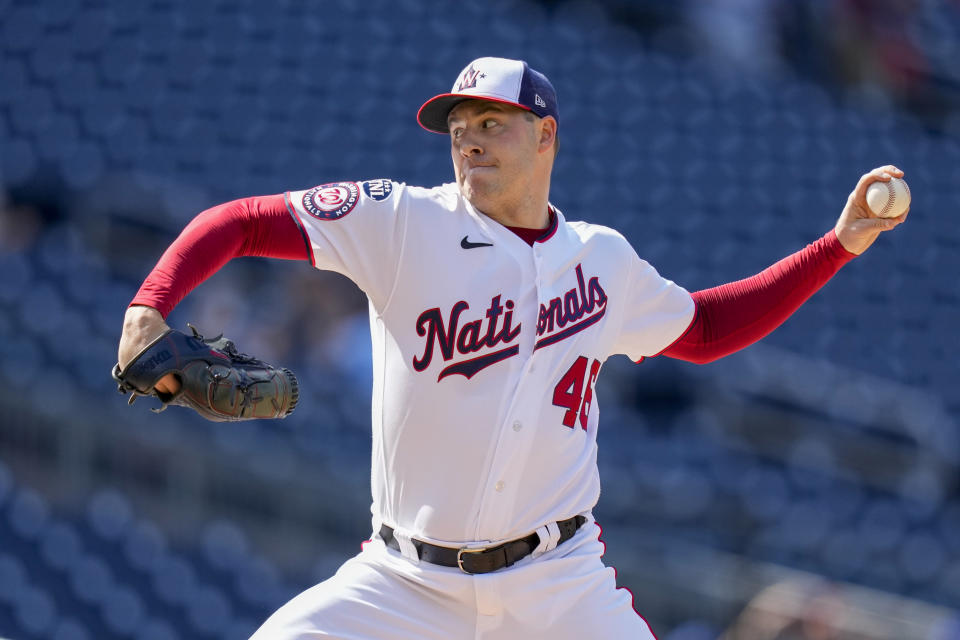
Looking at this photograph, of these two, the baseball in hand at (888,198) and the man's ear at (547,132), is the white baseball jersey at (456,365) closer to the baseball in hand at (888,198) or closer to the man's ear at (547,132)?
the man's ear at (547,132)

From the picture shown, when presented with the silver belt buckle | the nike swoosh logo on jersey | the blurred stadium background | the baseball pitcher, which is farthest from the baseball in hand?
the blurred stadium background

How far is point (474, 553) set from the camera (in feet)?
7.09

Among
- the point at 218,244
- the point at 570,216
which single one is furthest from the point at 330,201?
the point at 570,216

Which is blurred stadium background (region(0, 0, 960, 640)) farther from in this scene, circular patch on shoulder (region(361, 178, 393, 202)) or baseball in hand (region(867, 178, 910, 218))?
circular patch on shoulder (region(361, 178, 393, 202))

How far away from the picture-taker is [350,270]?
7.13 feet

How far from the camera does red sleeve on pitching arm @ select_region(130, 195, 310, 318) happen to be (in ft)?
6.20

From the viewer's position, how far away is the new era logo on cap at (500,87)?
228 centimetres

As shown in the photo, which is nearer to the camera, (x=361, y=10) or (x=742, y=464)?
(x=742, y=464)

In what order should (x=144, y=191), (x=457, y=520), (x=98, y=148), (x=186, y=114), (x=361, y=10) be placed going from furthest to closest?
1. (x=361, y=10)
2. (x=186, y=114)
3. (x=98, y=148)
4. (x=144, y=191)
5. (x=457, y=520)

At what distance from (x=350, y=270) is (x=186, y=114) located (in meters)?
5.65

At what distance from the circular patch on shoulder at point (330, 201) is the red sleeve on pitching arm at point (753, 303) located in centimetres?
80

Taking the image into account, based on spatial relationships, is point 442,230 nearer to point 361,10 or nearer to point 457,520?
point 457,520

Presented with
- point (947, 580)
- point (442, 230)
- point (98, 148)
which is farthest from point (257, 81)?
point (442, 230)

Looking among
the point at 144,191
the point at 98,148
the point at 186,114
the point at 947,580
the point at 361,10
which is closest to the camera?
the point at 947,580
